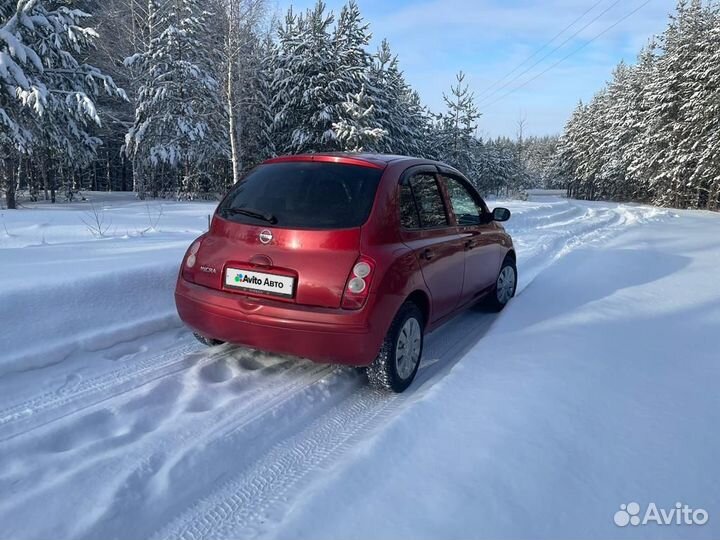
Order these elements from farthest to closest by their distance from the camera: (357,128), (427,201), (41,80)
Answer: (357,128) < (41,80) < (427,201)

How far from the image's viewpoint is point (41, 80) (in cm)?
1357

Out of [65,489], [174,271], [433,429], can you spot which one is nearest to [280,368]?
[433,429]

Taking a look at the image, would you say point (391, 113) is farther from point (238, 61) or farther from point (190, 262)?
point (190, 262)

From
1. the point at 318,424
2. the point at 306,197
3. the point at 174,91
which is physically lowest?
the point at 318,424

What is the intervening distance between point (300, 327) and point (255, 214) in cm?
96

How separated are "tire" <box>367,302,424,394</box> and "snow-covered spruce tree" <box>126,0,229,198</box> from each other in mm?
19976

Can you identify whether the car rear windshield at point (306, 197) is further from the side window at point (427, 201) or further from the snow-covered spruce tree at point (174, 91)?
the snow-covered spruce tree at point (174, 91)

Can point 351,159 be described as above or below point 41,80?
below

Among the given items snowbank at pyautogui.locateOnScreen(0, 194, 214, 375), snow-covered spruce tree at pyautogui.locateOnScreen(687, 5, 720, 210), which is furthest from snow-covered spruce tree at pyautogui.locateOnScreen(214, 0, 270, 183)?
snow-covered spruce tree at pyautogui.locateOnScreen(687, 5, 720, 210)

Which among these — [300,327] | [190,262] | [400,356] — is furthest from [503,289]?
[190,262]

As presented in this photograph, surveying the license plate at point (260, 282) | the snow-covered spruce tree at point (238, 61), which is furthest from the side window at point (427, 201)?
the snow-covered spruce tree at point (238, 61)

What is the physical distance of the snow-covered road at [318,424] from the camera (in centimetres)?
200

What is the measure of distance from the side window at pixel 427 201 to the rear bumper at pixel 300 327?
1.06 metres

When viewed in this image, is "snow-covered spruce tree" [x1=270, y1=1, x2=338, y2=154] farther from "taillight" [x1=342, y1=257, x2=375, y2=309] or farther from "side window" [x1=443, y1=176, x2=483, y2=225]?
"taillight" [x1=342, y1=257, x2=375, y2=309]
